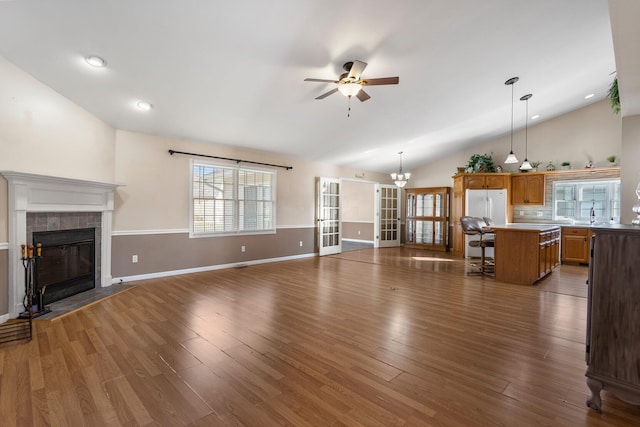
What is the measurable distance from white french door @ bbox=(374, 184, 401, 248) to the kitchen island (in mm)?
4443

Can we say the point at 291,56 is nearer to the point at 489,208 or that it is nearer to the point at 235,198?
the point at 235,198

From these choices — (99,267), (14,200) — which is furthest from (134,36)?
(99,267)

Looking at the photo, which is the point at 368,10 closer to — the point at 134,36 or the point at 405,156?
the point at 134,36

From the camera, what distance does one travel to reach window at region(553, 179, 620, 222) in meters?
6.43

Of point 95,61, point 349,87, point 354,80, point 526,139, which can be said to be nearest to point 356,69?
point 354,80

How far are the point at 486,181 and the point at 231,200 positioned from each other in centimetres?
631

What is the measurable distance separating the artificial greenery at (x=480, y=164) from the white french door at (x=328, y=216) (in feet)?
11.8

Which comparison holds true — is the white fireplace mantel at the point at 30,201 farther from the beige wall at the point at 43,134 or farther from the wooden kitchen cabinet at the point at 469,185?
the wooden kitchen cabinet at the point at 469,185

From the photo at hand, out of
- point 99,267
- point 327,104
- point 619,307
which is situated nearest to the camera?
point 619,307

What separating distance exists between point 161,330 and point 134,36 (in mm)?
2868

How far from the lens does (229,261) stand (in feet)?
19.7

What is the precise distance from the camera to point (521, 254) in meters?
4.75

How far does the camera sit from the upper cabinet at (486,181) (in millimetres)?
7418

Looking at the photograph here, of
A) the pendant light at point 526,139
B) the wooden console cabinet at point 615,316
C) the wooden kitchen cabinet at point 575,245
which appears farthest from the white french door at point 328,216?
the wooden console cabinet at point 615,316
